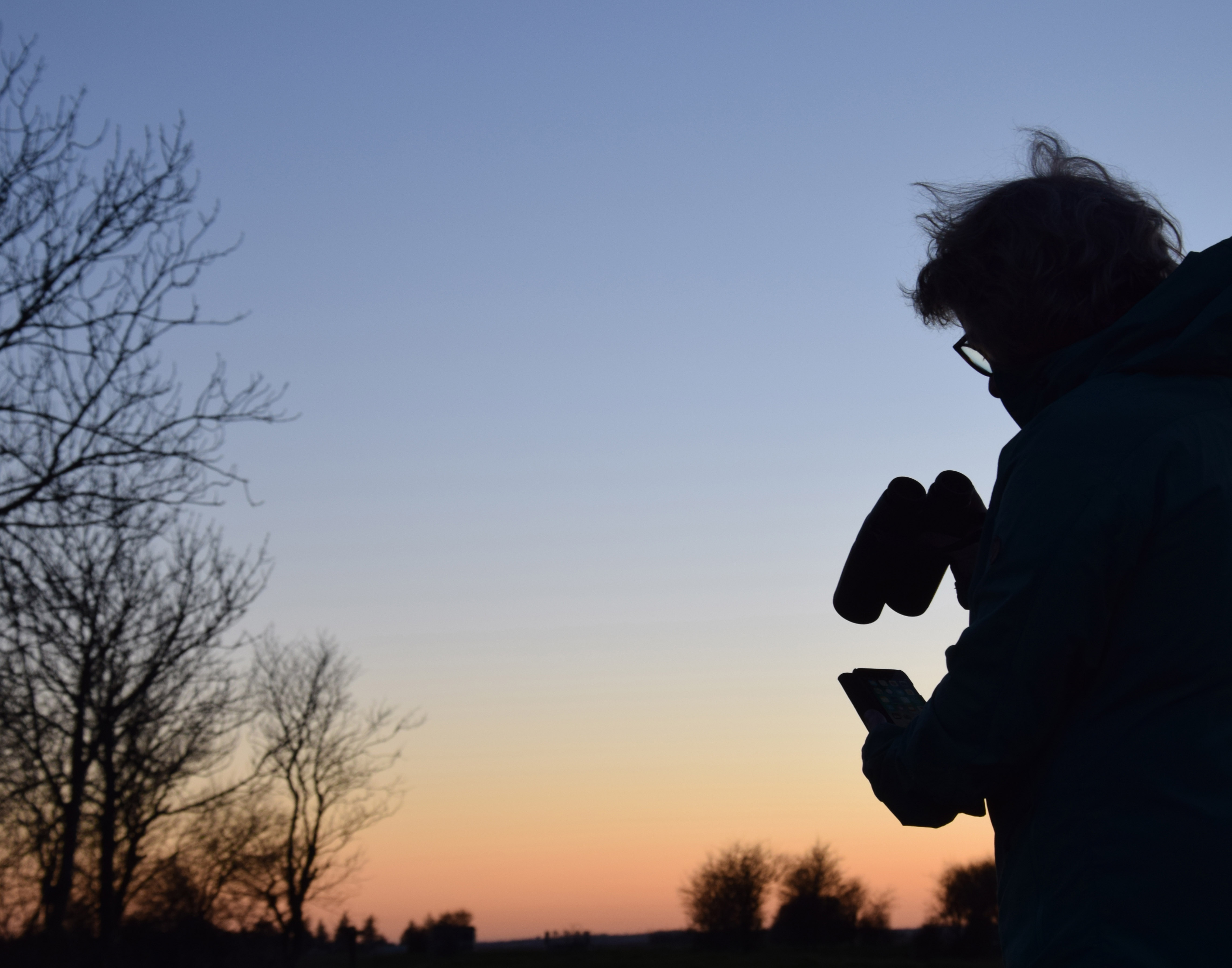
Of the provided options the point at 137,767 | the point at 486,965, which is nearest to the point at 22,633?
the point at 137,767

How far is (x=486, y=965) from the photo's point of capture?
50594mm

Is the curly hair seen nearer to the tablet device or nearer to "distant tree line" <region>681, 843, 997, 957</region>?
the tablet device

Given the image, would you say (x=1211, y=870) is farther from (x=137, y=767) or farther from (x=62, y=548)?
(x=137, y=767)

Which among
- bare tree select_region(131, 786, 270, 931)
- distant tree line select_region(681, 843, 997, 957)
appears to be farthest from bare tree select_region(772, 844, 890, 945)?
bare tree select_region(131, 786, 270, 931)

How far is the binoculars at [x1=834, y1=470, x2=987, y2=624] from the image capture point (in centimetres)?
202

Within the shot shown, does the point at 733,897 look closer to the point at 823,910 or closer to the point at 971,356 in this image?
the point at 823,910

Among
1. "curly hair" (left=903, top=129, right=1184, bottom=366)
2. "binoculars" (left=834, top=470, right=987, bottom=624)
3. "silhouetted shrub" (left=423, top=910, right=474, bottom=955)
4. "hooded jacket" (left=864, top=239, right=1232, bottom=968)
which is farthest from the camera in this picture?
"silhouetted shrub" (left=423, top=910, right=474, bottom=955)

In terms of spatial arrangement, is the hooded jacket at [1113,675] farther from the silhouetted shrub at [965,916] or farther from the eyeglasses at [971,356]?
the silhouetted shrub at [965,916]

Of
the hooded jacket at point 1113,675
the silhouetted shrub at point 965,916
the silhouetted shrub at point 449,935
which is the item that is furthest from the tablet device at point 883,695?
the silhouetted shrub at point 449,935

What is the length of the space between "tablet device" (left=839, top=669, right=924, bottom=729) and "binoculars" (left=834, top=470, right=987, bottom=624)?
138 millimetres

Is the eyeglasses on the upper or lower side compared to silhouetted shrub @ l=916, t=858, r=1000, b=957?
upper

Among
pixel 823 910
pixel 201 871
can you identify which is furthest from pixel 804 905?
pixel 201 871

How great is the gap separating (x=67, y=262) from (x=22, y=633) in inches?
117

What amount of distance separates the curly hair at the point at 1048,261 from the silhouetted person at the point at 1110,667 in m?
0.11
